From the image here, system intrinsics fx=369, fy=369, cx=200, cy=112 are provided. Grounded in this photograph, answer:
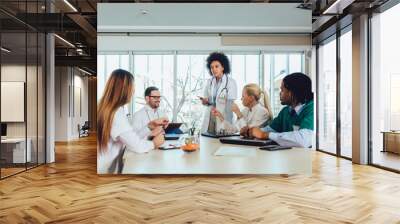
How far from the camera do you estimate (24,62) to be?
22.7 feet

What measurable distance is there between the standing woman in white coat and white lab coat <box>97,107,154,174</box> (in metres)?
1.16

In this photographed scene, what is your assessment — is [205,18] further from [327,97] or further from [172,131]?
[327,97]

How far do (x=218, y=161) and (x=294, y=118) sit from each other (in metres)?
1.47

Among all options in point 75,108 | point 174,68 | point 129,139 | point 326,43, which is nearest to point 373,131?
point 326,43

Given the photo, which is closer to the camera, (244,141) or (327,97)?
(244,141)

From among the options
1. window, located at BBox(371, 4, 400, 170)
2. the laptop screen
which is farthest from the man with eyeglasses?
window, located at BBox(371, 4, 400, 170)

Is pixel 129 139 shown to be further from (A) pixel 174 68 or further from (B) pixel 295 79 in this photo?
(B) pixel 295 79

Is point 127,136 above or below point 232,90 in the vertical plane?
below

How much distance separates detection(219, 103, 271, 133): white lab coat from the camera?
6.19 meters

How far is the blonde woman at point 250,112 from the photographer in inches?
244

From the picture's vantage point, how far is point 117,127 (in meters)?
6.17

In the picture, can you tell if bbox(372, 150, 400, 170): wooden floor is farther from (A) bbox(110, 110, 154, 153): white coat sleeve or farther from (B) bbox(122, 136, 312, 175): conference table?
(A) bbox(110, 110, 154, 153): white coat sleeve

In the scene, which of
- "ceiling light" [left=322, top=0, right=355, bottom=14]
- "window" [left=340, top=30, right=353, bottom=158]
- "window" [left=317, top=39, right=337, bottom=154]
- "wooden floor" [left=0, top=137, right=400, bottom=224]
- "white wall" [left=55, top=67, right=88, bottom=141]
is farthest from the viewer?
"white wall" [left=55, top=67, right=88, bottom=141]

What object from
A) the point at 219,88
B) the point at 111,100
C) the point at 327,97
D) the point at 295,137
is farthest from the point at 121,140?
the point at 327,97
